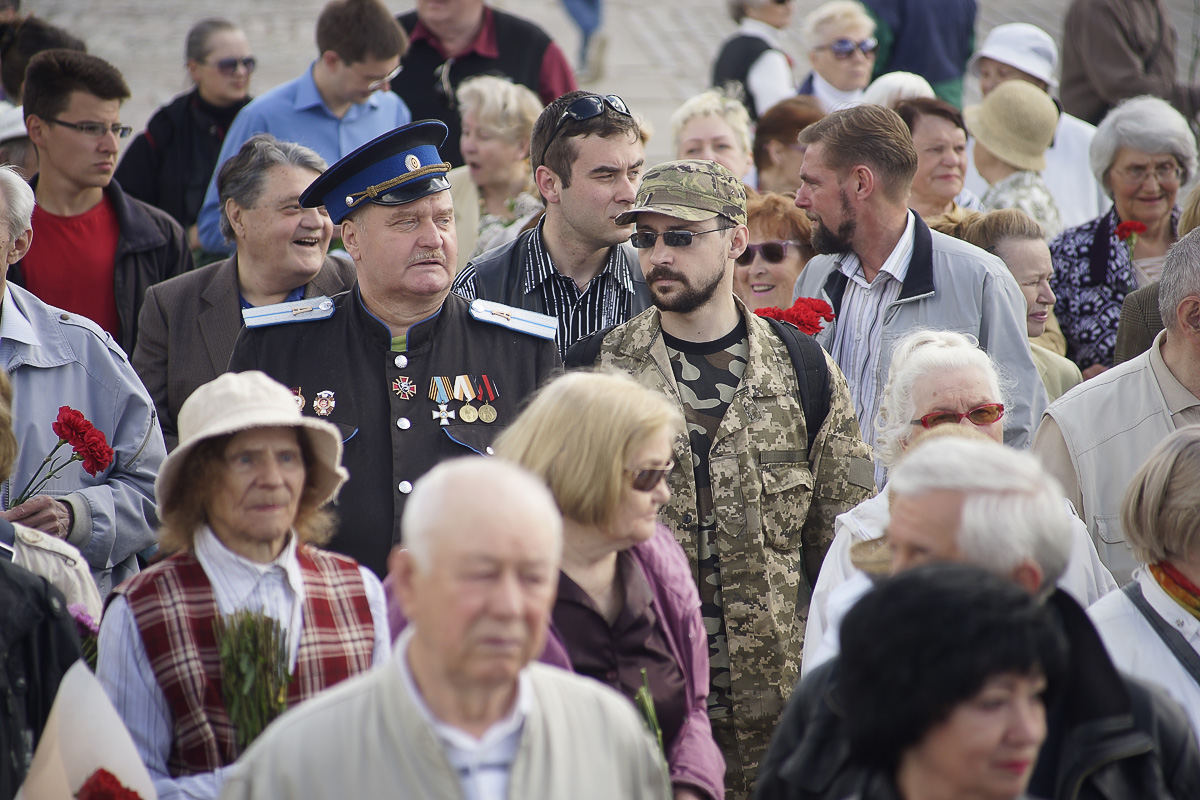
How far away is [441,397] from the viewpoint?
4.15 meters

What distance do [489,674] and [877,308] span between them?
11.0 feet

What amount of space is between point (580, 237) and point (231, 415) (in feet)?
7.68

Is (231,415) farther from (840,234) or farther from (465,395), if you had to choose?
(840,234)

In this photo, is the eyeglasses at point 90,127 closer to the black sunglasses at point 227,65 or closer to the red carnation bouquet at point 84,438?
the black sunglasses at point 227,65

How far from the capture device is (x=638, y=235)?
177 inches

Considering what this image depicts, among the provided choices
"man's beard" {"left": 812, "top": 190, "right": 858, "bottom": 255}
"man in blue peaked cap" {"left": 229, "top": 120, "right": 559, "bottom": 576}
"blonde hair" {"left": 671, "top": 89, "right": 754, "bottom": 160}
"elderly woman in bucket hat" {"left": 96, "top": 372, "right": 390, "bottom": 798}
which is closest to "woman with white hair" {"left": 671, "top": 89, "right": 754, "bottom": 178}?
"blonde hair" {"left": 671, "top": 89, "right": 754, "bottom": 160}

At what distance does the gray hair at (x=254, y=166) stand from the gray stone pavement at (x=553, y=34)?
6323 millimetres

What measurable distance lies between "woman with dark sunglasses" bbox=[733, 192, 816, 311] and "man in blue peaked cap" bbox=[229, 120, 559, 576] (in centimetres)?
197

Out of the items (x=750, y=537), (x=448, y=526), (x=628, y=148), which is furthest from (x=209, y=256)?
(x=448, y=526)

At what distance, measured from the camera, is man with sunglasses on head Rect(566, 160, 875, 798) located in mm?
4176

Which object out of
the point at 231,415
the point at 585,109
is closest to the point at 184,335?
the point at 585,109

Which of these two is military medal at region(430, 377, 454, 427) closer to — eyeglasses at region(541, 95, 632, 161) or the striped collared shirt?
eyeglasses at region(541, 95, 632, 161)

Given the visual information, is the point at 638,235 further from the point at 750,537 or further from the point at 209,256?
the point at 209,256

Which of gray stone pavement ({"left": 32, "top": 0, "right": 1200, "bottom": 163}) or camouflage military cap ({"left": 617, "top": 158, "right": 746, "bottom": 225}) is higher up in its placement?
gray stone pavement ({"left": 32, "top": 0, "right": 1200, "bottom": 163})
